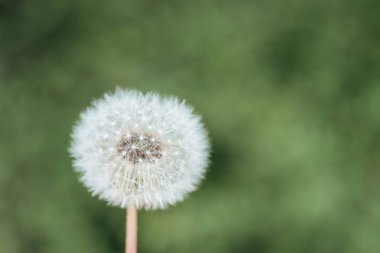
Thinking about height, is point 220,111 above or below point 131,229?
above

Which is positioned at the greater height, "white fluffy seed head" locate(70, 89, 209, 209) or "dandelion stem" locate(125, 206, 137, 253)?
"white fluffy seed head" locate(70, 89, 209, 209)

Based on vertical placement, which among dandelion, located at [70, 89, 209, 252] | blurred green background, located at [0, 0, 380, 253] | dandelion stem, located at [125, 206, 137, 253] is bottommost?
dandelion stem, located at [125, 206, 137, 253]

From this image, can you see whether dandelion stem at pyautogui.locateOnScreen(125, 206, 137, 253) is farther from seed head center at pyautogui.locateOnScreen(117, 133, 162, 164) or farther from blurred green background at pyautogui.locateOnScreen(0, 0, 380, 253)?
blurred green background at pyautogui.locateOnScreen(0, 0, 380, 253)

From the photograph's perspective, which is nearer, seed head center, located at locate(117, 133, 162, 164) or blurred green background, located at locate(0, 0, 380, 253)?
seed head center, located at locate(117, 133, 162, 164)

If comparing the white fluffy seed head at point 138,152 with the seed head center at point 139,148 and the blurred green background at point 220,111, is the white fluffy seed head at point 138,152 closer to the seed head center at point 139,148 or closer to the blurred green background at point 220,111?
the seed head center at point 139,148

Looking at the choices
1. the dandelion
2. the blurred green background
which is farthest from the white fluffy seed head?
the blurred green background

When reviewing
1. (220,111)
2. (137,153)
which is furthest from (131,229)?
(220,111)

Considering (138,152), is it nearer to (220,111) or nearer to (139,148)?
(139,148)

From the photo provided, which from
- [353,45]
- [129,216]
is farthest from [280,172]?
[129,216]
